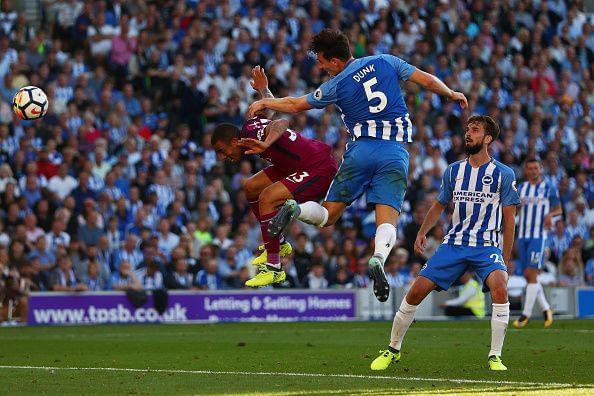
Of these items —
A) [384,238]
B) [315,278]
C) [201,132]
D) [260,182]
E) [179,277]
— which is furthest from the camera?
[201,132]

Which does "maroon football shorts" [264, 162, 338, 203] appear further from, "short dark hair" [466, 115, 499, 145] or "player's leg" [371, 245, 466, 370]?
"short dark hair" [466, 115, 499, 145]

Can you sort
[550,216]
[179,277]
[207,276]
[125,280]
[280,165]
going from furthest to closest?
[207,276], [179,277], [125,280], [550,216], [280,165]

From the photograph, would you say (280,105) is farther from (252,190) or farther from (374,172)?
(252,190)

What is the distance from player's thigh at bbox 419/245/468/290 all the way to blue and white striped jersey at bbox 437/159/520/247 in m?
0.12

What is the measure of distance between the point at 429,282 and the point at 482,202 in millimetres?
942

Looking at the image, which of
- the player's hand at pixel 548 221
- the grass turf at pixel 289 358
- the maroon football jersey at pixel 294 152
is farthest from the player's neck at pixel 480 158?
the player's hand at pixel 548 221

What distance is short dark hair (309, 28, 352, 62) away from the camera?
11.9 metres

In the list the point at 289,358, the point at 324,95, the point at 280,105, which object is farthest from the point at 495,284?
the point at 289,358

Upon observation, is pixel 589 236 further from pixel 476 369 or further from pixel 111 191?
pixel 476 369

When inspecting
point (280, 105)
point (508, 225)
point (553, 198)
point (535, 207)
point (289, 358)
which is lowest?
point (289, 358)

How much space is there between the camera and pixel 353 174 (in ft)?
40.1

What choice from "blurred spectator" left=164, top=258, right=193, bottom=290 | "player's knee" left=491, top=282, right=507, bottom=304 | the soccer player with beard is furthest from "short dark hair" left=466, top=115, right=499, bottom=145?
"blurred spectator" left=164, top=258, right=193, bottom=290

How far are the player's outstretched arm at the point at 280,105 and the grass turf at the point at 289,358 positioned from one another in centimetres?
246

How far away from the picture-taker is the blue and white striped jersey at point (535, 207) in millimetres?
19625
